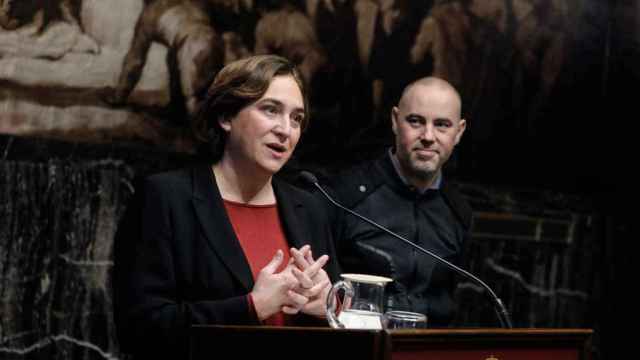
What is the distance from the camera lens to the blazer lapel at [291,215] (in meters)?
3.03

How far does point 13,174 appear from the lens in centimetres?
450

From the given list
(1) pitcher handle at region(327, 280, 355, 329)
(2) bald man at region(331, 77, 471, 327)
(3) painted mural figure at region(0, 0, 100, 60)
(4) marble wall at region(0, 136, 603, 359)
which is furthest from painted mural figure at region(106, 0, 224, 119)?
(1) pitcher handle at region(327, 280, 355, 329)

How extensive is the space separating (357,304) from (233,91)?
95cm

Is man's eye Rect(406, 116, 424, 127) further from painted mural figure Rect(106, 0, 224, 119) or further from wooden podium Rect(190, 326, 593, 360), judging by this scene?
wooden podium Rect(190, 326, 593, 360)

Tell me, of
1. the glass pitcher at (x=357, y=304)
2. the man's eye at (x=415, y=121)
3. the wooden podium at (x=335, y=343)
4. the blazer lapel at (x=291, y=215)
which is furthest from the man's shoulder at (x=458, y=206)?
the wooden podium at (x=335, y=343)

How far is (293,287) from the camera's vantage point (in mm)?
2662

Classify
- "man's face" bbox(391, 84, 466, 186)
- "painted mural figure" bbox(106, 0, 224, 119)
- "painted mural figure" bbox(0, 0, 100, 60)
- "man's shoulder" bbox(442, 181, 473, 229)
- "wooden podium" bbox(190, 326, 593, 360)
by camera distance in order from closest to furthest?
"wooden podium" bbox(190, 326, 593, 360) < "man's face" bbox(391, 84, 466, 186) < "man's shoulder" bbox(442, 181, 473, 229) < "painted mural figure" bbox(0, 0, 100, 60) < "painted mural figure" bbox(106, 0, 224, 119)

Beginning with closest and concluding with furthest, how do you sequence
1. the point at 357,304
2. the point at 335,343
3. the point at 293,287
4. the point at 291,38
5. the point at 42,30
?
the point at 335,343 → the point at 357,304 → the point at 293,287 → the point at 42,30 → the point at 291,38

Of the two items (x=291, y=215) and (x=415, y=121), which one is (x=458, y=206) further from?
(x=291, y=215)

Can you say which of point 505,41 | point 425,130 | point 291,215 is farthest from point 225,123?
point 505,41

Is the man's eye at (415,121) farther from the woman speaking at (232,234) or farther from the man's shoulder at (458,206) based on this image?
the woman speaking at (232,234)

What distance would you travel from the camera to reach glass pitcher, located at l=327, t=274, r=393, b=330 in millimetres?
2457

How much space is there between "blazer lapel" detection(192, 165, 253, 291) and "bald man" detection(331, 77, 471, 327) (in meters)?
1.17

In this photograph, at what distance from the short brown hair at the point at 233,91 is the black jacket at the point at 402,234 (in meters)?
0.97
